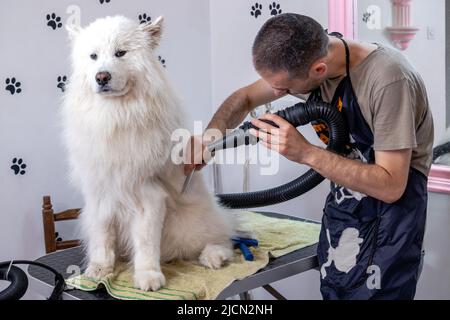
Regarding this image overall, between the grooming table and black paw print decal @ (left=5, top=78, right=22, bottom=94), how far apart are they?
2.77 feet

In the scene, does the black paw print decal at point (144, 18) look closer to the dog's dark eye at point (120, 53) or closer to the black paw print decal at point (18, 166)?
the black paw print decal at point (18, 166)

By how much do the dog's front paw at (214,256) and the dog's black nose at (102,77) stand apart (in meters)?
0.65

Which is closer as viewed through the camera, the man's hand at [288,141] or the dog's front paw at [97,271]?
the man's hand at [288,141]

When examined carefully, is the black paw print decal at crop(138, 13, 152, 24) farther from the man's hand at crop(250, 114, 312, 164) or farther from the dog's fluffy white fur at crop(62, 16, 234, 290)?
the man's hand at crop(250, 114, 312, 164)

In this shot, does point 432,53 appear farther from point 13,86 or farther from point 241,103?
point 13,86

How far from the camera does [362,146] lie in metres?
1.59

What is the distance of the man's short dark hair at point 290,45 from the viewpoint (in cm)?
142

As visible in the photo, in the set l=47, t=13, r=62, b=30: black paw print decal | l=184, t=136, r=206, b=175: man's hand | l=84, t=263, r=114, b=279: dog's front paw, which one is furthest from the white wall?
l=47, t=13, r=62, b=30: black paw print decal

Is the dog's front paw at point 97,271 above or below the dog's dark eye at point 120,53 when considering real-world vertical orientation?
below

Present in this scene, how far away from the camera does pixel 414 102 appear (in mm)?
1451

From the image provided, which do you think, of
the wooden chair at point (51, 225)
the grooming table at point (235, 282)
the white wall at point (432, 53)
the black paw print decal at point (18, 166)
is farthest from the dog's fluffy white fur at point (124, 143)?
the white wall at point (432, 53)

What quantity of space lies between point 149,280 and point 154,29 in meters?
0.81

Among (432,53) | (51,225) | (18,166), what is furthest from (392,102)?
(18,166)
